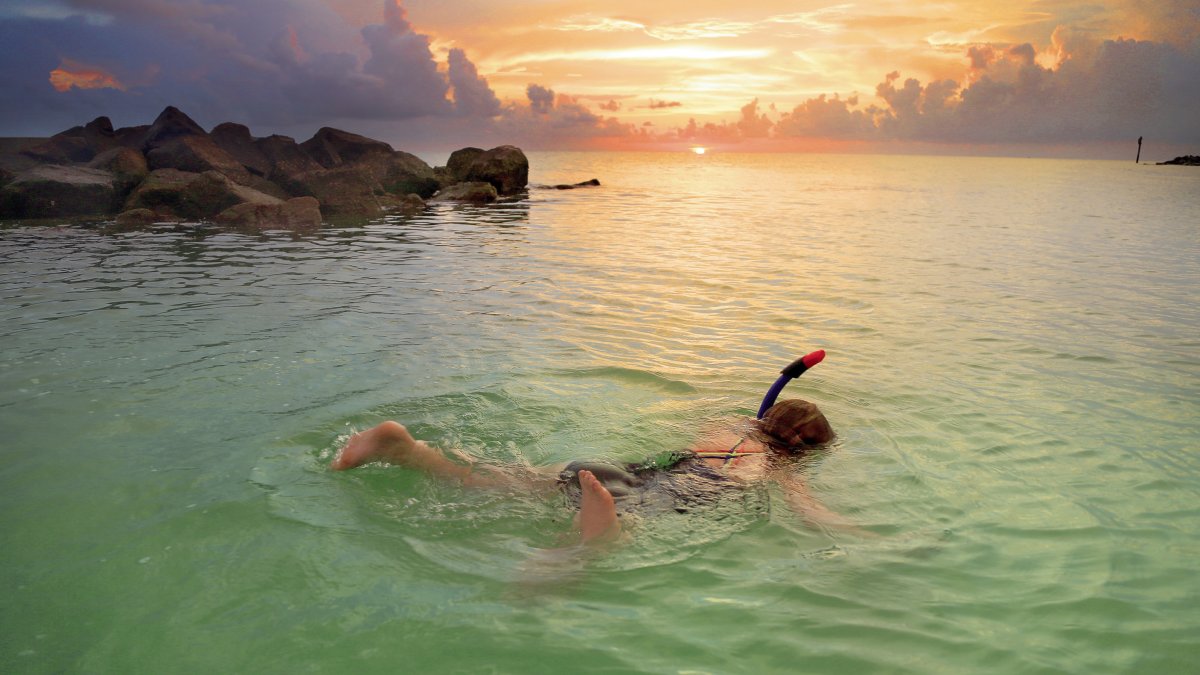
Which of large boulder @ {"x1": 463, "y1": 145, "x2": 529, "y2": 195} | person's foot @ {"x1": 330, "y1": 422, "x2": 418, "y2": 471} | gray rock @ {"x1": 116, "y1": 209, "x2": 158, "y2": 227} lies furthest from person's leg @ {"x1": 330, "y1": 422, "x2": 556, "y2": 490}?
large boulder @ {"x1": 463, "y1": 145, "x2": 529, "y2": 195}

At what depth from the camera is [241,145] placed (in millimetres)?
31906

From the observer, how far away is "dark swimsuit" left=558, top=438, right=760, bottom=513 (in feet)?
16.2

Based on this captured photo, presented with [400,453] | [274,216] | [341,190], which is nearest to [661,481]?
[400,453]

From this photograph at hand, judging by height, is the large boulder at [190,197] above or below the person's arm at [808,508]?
above

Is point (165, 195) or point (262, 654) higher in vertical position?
point (165, 195)

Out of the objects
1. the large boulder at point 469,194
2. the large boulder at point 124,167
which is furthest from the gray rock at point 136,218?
the large boulder at point 469,194

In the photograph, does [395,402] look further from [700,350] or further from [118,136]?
[118,136]

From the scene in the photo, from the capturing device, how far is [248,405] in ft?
22.4

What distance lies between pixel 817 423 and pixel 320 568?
12.9ft

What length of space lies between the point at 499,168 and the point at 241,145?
1165cm

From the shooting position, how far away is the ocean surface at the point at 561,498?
3.71 meters

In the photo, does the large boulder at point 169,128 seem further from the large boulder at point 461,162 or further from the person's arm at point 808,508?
the person's arm at point 808,508

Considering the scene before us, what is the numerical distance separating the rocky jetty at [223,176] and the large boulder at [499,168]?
0.05m

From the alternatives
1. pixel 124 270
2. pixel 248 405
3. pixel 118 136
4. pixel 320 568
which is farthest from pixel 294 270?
pixel 118 136
